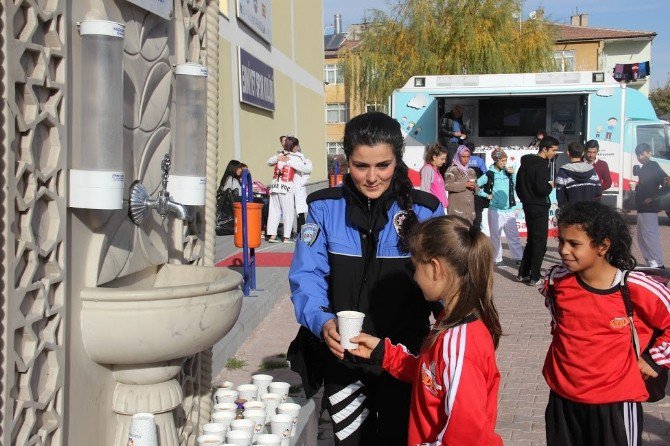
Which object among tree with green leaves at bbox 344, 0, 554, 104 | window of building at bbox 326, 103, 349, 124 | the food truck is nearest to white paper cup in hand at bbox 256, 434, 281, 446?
the food truck

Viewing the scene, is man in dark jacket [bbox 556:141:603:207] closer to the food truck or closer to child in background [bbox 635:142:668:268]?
child in background [bbox 635:142:668:268]

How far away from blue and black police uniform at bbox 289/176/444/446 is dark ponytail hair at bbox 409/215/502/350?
47 cm

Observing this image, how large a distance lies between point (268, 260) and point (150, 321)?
9.78 m

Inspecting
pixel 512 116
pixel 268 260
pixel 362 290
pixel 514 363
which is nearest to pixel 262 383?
pixel 362 290

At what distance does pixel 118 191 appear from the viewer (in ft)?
10.6

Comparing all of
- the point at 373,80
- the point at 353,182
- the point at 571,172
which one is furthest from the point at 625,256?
the point at 373,80

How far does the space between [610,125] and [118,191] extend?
16796mm

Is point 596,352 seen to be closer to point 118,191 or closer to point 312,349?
point 312,349

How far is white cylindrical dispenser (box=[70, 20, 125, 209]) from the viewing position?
3121 mm

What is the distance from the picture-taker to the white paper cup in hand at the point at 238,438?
146 inches

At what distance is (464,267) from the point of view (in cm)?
304

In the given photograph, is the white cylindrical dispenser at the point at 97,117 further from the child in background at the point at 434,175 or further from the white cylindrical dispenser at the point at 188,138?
the child in background at the point at 434,175

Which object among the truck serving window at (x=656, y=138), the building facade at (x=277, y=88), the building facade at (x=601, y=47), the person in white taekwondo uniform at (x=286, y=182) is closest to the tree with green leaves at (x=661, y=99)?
the building facade at (x=601, y=47)

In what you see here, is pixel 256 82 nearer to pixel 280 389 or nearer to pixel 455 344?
pixel 280 389
